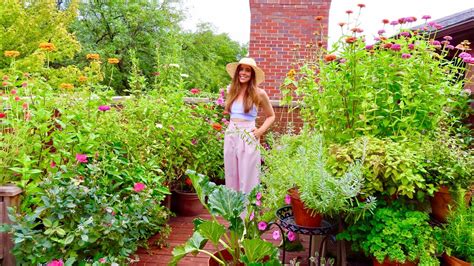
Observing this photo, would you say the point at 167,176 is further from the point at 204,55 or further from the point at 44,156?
the point at 204,55

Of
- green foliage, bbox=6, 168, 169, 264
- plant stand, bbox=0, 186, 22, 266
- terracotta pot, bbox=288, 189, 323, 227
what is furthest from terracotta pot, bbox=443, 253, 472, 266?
plant stand, bbox=0, 186, 22, 266

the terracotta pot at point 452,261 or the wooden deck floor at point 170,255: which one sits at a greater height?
the terracotta pot at point 452,261

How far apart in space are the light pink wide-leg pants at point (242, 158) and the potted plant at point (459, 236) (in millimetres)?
1583

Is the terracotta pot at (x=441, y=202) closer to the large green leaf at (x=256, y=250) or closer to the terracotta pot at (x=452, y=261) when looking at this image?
the terracotta pot at (x=452, y=261)

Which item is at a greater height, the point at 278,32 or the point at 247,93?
the point at 278,32

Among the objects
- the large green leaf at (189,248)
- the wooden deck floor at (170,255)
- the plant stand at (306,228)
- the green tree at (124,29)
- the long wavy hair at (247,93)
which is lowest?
the wooden deck floor at (170,255)

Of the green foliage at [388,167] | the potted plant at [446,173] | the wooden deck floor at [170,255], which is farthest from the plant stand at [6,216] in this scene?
the potted plant at [446,173]

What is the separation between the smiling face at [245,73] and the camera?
10.7ft

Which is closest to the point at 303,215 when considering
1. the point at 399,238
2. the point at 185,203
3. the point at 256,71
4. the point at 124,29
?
the point at 399,238

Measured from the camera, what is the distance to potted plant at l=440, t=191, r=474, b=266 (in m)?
1.81

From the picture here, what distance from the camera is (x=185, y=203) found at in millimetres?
3844

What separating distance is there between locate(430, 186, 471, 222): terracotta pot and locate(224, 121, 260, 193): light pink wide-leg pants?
1.45 m

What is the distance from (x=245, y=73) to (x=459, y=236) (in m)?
2.03

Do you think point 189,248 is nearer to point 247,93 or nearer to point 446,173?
point 446,173
